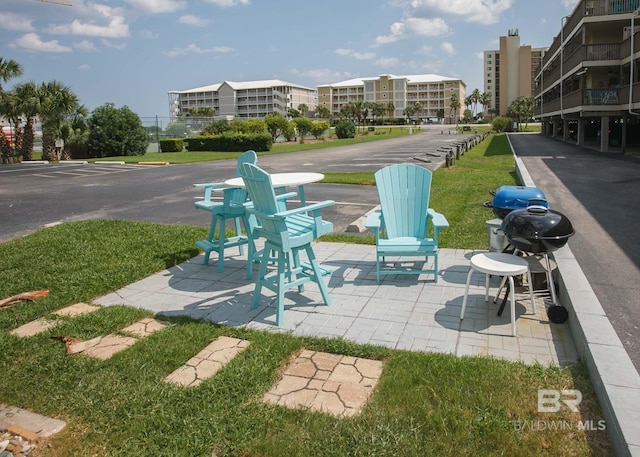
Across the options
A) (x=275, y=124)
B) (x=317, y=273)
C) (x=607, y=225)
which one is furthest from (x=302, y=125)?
(x=317, y=273)

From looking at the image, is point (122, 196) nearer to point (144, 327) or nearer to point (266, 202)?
point (144, 327)

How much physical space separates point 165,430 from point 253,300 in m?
1.99

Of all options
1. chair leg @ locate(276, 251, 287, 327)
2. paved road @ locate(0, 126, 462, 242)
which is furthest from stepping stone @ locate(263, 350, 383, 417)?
paved road @ locate(0, 126, 462, 242)

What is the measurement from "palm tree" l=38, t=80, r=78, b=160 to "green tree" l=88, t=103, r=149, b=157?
4.84 ft

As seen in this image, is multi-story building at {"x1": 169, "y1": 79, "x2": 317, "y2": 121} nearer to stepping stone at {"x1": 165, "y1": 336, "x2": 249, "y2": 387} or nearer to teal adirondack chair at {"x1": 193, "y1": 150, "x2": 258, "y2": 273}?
teal adirondack chair at {"x1": 193, "y1": 150, "x2": 258, "y2": 273}

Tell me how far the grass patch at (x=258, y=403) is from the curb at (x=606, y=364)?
12cm

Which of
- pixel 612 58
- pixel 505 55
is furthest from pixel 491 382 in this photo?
pixel 505 55

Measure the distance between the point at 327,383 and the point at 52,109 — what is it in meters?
30.4

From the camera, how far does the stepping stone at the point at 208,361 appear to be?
3502 mm

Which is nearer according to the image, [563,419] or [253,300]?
[563,419]

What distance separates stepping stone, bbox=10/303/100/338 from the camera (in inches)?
174

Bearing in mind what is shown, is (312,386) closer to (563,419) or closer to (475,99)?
(563,419)

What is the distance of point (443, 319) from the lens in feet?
14.5

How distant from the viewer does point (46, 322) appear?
4.61 metres
